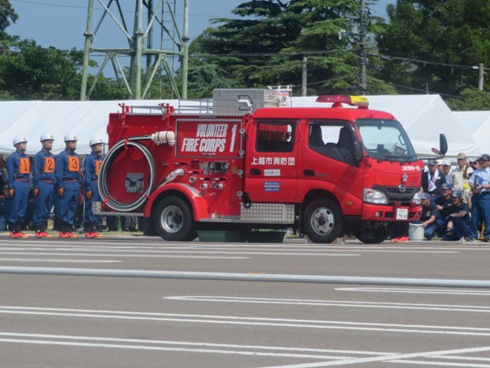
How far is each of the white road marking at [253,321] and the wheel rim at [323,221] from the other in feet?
37.5

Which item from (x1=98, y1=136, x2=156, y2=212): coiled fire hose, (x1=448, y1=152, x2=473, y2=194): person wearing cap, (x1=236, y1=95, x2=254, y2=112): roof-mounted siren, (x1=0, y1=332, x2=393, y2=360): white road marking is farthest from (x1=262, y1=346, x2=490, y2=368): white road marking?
(x1=448, y1=152, x2=473, y2=194): person wearing cap

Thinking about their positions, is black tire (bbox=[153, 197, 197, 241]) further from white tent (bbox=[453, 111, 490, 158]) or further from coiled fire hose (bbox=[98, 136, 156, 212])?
white tent (bbox=[453, 111, 490, 158])

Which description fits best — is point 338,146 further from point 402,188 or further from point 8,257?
point 8,257

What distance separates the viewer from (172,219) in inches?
939

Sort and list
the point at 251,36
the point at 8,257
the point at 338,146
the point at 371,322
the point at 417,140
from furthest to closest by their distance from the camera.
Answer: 1. the point at 251,36
2. the point at 417,140
3. the point at 338,146
4. the point at 8,257
5. the point at 371,322

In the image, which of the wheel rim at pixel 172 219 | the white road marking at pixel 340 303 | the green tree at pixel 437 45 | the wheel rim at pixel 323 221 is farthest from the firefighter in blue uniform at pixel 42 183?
the green tree at pixel 437 45

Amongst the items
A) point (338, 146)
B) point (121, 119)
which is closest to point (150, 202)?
point (121, 119)

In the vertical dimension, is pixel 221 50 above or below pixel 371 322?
above

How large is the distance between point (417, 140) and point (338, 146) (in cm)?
753

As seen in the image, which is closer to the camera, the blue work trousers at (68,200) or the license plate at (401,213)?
the license plate at (401,213)

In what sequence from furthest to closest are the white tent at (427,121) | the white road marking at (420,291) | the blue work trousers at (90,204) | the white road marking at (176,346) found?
the white tent at (427,121) < the blue work trousers at (90,204) < the white road marking at (420,291) < the white road marking at (176,346)

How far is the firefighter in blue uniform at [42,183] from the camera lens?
25.0 metres

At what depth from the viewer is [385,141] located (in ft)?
74.4

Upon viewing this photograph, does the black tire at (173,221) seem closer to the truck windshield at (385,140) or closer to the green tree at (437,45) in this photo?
the truck windshield at (385,140)
